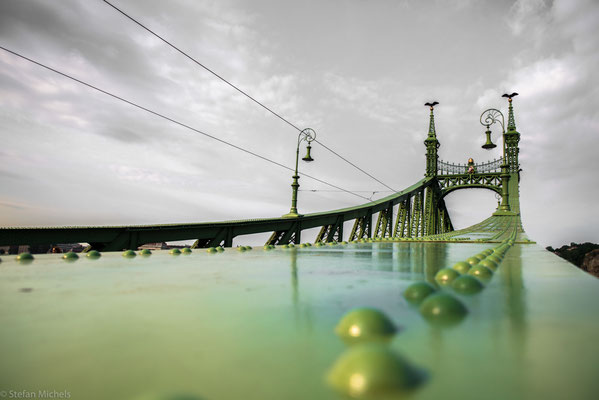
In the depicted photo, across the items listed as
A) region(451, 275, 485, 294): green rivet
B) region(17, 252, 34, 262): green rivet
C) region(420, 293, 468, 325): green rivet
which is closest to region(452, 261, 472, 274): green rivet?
region(451, 275, 485, 294): green rivet

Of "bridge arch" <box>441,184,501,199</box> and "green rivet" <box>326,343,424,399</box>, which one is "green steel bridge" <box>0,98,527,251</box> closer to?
"bridge arch" <box>441,184,501,199</box>

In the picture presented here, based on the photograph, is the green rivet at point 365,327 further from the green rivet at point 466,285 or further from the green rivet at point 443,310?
the green rivet at point 466,285

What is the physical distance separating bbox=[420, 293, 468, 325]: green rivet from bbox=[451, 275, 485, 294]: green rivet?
1.95 ft

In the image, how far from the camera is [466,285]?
6.63ft

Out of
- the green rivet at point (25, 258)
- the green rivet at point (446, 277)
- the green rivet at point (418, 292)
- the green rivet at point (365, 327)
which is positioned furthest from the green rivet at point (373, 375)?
the green rivet at point (25, 258)

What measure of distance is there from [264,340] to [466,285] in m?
1.46

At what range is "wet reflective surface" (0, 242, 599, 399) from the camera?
81 centimetres

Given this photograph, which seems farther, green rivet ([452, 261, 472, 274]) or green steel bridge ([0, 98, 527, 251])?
green steel bridge ([0, 98, 527, 251])

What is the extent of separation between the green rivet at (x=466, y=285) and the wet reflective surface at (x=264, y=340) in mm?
62

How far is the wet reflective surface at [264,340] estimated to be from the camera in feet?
2.66

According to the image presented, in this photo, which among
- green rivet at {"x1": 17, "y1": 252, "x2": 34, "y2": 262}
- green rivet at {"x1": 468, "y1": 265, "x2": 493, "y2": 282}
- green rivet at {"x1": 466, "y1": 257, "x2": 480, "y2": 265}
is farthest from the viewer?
green rivet at {"x1": 17, "y1": 252, "x2": 34, "y2": 262}

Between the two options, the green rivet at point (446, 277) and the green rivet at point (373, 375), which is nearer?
the green rivet at point (373, 375)

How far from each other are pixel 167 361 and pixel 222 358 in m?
0.16

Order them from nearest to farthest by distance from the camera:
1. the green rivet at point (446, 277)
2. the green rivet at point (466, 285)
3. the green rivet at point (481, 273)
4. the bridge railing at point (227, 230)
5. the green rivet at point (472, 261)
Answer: the green rivet at point (466, 285) → the green rivet at point (446, 277) → the green rivet at point (481, 273) → the green rivet at point (472, 261) → the bridge railing at point (227, 230)
